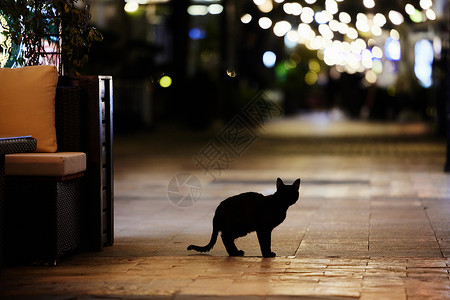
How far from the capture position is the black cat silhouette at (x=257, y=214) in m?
6.18

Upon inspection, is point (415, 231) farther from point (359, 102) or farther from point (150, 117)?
point (359, 102)

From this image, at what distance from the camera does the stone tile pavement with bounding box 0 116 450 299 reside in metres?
5.20

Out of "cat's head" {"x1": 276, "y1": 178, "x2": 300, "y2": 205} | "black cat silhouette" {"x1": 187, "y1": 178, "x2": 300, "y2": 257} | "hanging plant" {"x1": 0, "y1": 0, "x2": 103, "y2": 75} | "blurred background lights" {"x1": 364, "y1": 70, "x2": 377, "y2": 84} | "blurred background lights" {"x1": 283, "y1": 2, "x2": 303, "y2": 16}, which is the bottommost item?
"black cat silhouette" {"x1": 187, "y1": 178, "x2": 300, "y2": 257}

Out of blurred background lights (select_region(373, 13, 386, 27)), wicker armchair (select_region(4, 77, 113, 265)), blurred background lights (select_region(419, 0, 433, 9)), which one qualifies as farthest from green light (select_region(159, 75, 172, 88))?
wicker armchair (select_region(4, 77, 113, 265))

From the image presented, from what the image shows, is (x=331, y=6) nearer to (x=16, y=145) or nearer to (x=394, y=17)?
(x=394, y=17)

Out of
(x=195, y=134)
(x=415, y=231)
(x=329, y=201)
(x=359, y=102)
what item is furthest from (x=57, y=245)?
(x=359, y=102)

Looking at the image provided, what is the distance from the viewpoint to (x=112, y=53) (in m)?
27.2

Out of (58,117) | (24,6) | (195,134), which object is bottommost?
(195,134)

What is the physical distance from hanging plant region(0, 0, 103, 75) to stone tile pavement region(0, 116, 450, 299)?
1.65 metres

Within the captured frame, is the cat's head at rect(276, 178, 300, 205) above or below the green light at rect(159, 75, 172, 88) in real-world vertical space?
below

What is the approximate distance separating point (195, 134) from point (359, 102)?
17.3 m

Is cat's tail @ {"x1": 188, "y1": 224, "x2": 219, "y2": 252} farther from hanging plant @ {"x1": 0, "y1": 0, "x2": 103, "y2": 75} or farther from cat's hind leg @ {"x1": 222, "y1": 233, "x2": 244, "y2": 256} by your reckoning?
hanging plant @ {"x1": 0, "y1": 0, "x2": 103, "y2": 75}

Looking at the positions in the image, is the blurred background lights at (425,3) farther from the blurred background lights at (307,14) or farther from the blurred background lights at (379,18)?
the blurred background lights at (307,14)

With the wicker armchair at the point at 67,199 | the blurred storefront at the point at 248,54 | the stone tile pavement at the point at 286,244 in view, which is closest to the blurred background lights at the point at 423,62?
the blurred storefront at the point at 248,54
